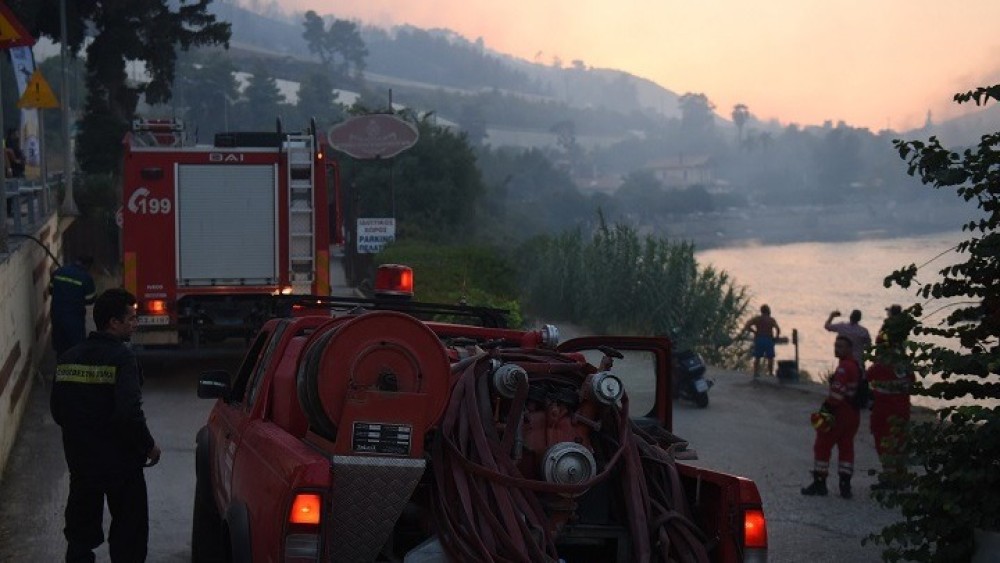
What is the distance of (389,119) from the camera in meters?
28.5

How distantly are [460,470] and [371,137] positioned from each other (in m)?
23.8

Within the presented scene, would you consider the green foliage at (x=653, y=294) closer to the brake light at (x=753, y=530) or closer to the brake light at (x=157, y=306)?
the brake light at (x=157, y=306)

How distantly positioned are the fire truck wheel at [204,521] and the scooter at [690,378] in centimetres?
1102

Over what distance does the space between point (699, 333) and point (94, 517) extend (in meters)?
21.4

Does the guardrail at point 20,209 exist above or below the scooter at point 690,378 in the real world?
above

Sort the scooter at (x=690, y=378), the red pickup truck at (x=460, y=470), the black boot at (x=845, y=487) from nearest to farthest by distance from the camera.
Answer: the red pickup truck at (x=460, y=470) < the black boot at (x=845, y=487) < the scooter at (x=690, y=378)

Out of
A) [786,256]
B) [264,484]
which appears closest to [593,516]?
[264,484]

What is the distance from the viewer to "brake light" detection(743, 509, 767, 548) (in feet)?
17.9

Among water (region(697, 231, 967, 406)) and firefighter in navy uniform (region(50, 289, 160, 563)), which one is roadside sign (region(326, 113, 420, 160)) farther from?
firefighter in navy uniform (region(50, 289, 160, 563))

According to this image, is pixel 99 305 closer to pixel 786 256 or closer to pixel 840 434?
pixel 840 434

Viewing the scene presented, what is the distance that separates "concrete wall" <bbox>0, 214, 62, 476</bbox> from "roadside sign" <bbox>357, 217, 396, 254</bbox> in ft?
24.7

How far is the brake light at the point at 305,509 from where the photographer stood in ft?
16.7

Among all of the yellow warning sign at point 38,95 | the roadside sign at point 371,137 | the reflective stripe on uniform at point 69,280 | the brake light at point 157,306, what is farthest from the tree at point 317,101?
the reflective stripe on uniform at point 69,280

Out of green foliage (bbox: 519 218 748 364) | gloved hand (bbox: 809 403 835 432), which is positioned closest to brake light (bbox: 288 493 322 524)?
gloved hand (bbox: 809 403 835 432)
